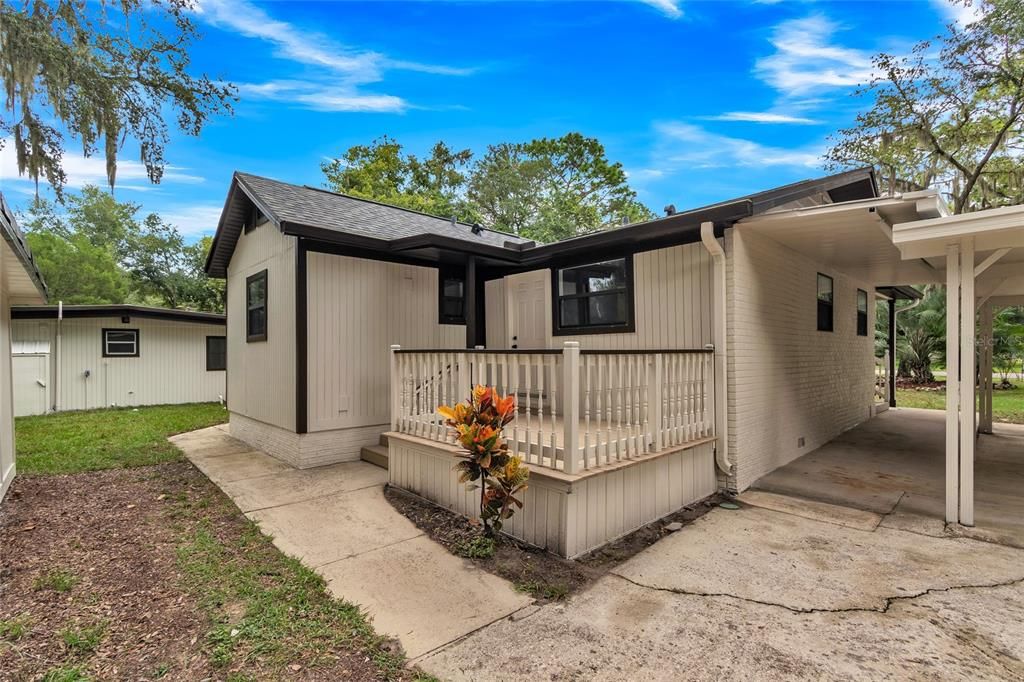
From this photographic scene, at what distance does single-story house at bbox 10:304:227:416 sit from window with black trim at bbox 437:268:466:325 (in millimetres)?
9051

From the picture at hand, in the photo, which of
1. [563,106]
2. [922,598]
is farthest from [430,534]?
[563,106]

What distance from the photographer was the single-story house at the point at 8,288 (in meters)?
4.32

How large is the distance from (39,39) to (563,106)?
16303mm

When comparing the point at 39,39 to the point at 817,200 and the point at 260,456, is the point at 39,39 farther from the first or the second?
the point at 817,200

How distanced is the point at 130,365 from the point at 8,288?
26.2 ft

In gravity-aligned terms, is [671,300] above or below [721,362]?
above

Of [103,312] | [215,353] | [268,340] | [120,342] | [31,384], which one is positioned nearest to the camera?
[268,340]

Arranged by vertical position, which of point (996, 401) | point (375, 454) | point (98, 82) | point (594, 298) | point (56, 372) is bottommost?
point (996, 401)

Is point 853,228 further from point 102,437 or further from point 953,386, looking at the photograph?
point 102,437

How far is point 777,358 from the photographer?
19.2 feet

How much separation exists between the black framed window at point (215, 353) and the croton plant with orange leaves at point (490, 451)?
13021mm

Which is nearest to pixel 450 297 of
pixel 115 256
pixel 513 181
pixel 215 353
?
pixel 215 353

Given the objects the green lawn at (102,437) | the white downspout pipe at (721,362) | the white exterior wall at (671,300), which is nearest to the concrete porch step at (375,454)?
the green lawn at (102,437)

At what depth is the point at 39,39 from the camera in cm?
630
